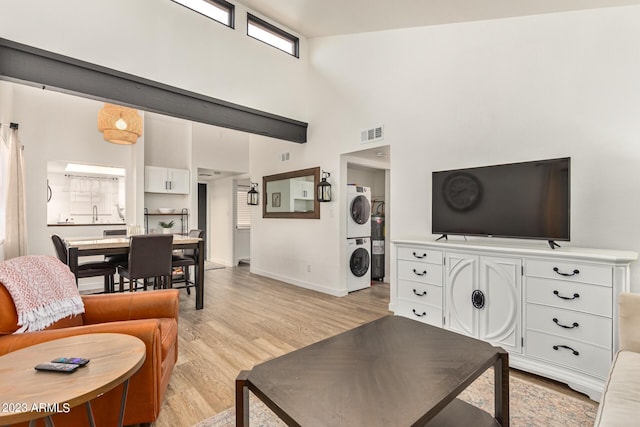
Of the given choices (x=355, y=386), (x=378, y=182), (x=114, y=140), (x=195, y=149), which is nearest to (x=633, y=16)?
(x=355, y=386)

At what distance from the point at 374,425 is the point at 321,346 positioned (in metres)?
0.63

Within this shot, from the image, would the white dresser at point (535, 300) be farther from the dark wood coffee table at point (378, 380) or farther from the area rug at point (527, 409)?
the dark wood coffee table at point (378, 380)

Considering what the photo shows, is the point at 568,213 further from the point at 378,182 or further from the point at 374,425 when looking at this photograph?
the point at 378,182

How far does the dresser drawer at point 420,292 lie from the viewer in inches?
114

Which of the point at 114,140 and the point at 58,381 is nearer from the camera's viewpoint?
the point at 58,381

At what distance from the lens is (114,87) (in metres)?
3.10

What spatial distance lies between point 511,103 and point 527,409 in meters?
2.56

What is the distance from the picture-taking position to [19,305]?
1.55 meters

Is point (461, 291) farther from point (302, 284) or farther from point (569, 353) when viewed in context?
point (302, 284)

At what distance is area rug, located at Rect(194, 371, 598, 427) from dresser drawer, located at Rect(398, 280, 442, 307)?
2.77ft

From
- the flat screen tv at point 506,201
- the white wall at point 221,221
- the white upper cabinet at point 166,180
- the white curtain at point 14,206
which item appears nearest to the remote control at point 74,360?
the flat screen tv at point 506,201

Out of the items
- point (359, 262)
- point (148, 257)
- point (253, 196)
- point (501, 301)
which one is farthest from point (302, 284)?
point (501, 301)

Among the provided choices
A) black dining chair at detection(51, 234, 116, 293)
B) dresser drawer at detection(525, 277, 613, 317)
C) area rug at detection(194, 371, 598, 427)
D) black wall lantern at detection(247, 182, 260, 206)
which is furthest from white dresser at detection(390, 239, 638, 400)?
black wall lantern at detection(247, 182, 260, 206)

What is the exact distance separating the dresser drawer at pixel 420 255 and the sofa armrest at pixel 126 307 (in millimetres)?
2227
